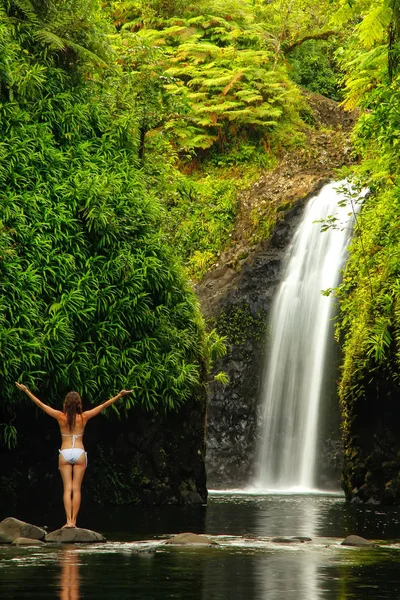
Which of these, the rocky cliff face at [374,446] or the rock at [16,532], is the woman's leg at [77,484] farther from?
the rocky cliff face at [374,446]

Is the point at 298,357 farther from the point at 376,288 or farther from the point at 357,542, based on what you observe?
the point at 357,542

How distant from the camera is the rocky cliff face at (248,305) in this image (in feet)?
75.0

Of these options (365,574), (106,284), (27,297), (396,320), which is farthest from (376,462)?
(365,574)

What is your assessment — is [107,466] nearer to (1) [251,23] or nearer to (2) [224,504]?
(2) [224,504]

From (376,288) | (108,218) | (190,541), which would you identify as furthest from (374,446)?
(190,541)

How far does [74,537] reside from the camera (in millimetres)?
10734

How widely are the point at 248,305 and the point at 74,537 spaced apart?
13.9 meters

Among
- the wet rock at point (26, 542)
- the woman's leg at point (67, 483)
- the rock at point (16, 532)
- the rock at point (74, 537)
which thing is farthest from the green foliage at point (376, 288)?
the wet rock at point (26, 542)

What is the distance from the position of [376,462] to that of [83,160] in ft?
23.0

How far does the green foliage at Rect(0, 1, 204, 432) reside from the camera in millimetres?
15031

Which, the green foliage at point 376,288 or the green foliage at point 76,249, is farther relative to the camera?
the green foliage at point 376,288

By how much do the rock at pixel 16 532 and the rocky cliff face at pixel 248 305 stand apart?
37.9 ft

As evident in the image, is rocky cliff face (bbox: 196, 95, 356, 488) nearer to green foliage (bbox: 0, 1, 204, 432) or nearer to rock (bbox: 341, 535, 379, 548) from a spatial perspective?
green foliage (bbox: 0, 1, 204, 432)

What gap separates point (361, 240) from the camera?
19.2 metres
